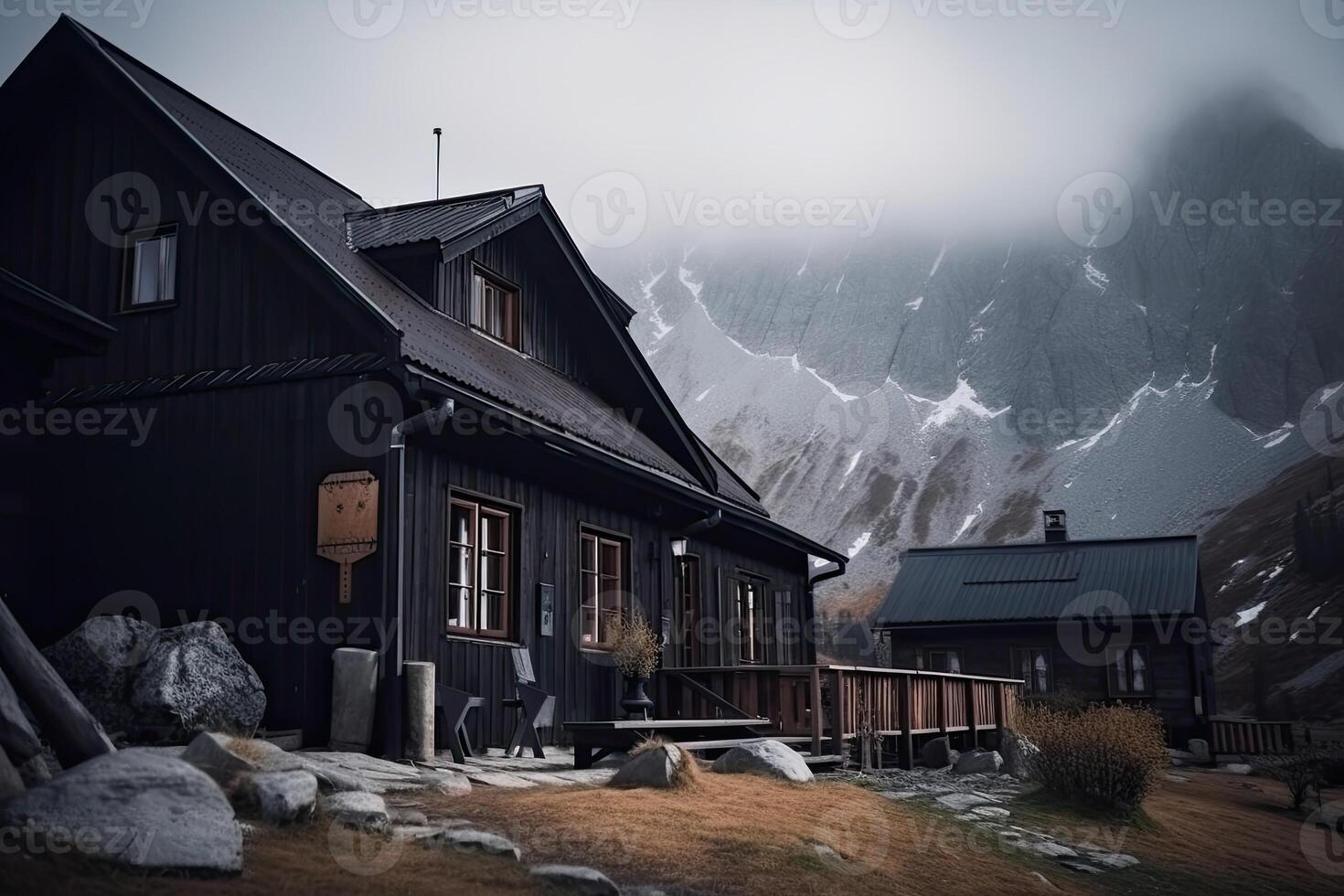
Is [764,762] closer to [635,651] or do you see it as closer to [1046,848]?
[1046,848]

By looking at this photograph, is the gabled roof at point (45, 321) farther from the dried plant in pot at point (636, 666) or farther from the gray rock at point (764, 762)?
the gray rock at point (764, 762)

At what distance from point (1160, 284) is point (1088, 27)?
24.7 meters

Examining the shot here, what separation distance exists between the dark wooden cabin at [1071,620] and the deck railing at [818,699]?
13721mm

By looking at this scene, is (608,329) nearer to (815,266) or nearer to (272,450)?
(272,450)

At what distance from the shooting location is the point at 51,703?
8.09 meters

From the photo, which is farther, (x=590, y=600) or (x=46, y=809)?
(x=590, y=600)

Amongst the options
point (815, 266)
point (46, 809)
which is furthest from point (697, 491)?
point (815, 266)

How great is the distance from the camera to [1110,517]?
9744cm

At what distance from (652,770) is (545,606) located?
4.32 meters

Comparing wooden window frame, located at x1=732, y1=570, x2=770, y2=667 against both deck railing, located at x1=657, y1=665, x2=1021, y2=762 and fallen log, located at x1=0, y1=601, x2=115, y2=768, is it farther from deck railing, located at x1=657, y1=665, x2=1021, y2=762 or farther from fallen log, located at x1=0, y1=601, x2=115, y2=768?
fallen log, located at x1=0, y1=601, x2=115, y2=768

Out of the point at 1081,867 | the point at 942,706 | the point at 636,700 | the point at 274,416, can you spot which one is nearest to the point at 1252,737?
the point at 942,706

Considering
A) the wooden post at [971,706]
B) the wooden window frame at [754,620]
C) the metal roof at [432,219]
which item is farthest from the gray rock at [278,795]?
the wooden post at [971,706]

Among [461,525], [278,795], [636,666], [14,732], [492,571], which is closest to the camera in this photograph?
[14,732]

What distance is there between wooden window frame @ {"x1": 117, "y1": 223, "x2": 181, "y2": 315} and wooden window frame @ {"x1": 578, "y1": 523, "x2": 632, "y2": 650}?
5.31m
